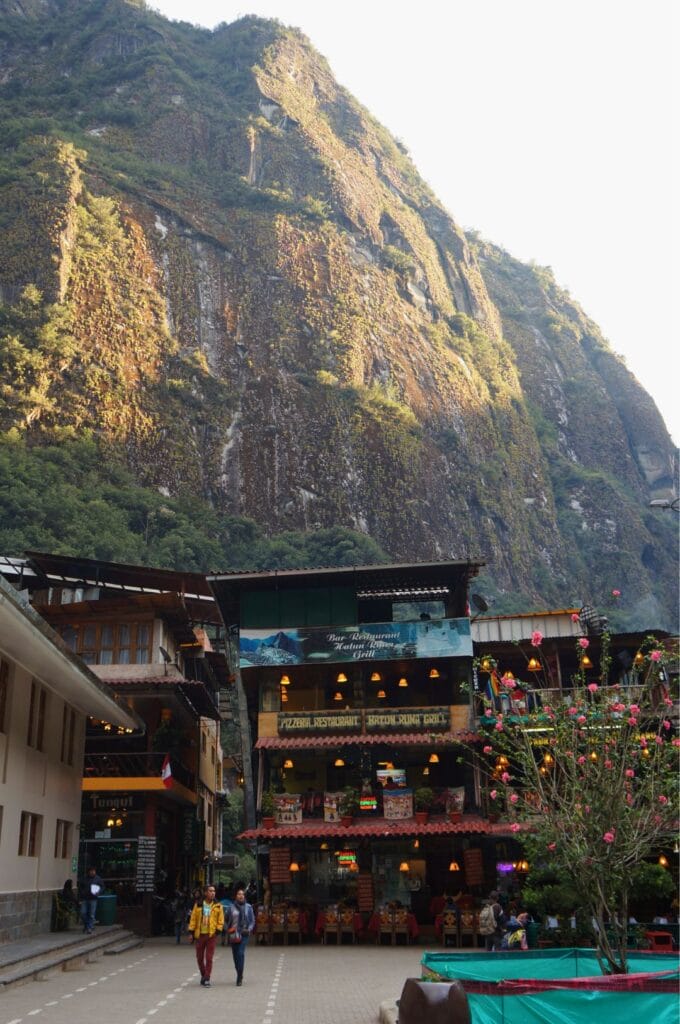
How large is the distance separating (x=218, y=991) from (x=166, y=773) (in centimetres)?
1435

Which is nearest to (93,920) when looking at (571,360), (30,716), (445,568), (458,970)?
(30,716)

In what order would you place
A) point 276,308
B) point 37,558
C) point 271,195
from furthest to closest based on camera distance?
point 271,195 < point 276,308 < point 37,558

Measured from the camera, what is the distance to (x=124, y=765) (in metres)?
31.5

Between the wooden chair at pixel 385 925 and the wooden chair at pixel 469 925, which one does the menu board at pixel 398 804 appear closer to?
the wooden chair at pixel 385 925

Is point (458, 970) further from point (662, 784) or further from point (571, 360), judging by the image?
point (571, 360)

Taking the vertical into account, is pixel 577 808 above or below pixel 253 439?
below

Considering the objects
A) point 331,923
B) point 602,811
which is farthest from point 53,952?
point 602,811

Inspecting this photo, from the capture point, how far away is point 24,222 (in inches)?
3775

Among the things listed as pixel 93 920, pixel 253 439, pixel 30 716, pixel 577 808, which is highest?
pixel 253 439

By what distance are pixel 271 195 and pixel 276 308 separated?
20644mm

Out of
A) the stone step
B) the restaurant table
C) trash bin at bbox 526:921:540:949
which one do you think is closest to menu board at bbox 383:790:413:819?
the restaurant table

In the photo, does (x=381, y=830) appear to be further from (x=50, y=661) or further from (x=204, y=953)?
(x=50, y=661)

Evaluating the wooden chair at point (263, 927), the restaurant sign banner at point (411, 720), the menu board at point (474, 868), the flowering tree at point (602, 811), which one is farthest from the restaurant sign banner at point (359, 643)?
the flowering tree at point (602, 811)

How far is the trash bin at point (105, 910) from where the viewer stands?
26.8 meters
